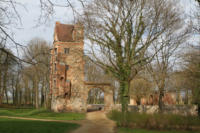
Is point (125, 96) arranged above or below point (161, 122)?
above

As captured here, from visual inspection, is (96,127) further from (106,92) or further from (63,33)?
(63,33)

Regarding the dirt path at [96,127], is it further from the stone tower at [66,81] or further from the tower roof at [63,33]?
the tower roof at [63,33]

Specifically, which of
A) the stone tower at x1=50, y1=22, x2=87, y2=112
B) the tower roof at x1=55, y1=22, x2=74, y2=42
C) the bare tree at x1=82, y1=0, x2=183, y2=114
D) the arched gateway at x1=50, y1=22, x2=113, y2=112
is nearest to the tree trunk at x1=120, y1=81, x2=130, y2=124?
the bare tree at x1=82, y1=0, x2=183, y2=114

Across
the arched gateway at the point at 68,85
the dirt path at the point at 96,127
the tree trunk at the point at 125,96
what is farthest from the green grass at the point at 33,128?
the arched gateway at the point at 68,85

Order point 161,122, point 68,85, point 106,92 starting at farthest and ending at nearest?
point 106,92 < point 68,85 < point 161,122

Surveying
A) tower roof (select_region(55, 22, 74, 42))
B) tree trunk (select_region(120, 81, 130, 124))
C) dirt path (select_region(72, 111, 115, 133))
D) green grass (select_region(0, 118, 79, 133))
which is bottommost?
dirt path (select_region(72, 111, 115, 133))

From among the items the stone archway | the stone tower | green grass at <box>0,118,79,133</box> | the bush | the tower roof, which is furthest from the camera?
the tower roof

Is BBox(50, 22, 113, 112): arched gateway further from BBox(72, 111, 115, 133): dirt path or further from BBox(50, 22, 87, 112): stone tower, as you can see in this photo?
BBox(72, 111, 115, 133): dirt path

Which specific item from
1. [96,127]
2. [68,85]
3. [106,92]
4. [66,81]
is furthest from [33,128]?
[106,92]

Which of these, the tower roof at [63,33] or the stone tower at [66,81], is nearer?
the stone tower at [66,81]

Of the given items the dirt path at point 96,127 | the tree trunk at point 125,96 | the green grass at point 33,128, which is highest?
the tree trunk at point 125,96

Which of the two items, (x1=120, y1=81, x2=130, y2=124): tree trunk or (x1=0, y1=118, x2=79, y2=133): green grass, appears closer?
(x1=0, y1=118, x2=79, y2=133): green grass

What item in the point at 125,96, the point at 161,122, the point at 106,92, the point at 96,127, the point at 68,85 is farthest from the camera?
the point at 106,92

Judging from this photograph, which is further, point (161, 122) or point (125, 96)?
point (125, 96)
